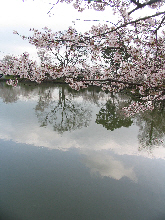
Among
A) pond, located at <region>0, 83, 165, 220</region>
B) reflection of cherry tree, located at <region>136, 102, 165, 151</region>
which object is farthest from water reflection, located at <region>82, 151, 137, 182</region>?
reflection of cherry tree, located at <region>136, 102, 165, 151</region>

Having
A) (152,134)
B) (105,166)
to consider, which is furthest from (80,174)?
(152,134)

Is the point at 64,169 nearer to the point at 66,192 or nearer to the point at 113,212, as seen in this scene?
the point at 66,192

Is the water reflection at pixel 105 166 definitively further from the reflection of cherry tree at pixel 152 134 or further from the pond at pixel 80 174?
the reflection of cherry tree at pixel 152 134

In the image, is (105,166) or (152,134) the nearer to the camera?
(105,166)

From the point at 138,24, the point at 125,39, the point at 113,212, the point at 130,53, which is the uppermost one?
the point at 138,24

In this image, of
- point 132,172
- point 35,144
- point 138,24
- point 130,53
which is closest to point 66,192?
point 132,172

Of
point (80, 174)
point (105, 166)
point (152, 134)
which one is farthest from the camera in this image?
point (152, 134)

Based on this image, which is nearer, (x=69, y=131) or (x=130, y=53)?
(x=130, y=53)

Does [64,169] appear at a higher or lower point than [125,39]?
lower

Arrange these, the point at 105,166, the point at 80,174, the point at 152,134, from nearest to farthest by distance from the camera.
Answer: the point at 80,174, the point at 105,166, the point at 152,134

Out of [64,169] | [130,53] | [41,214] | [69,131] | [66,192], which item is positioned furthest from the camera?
[69,131]

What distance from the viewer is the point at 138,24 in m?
4.96

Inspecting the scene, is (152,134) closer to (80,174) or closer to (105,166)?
(105,166)

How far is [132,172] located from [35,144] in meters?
4.33
